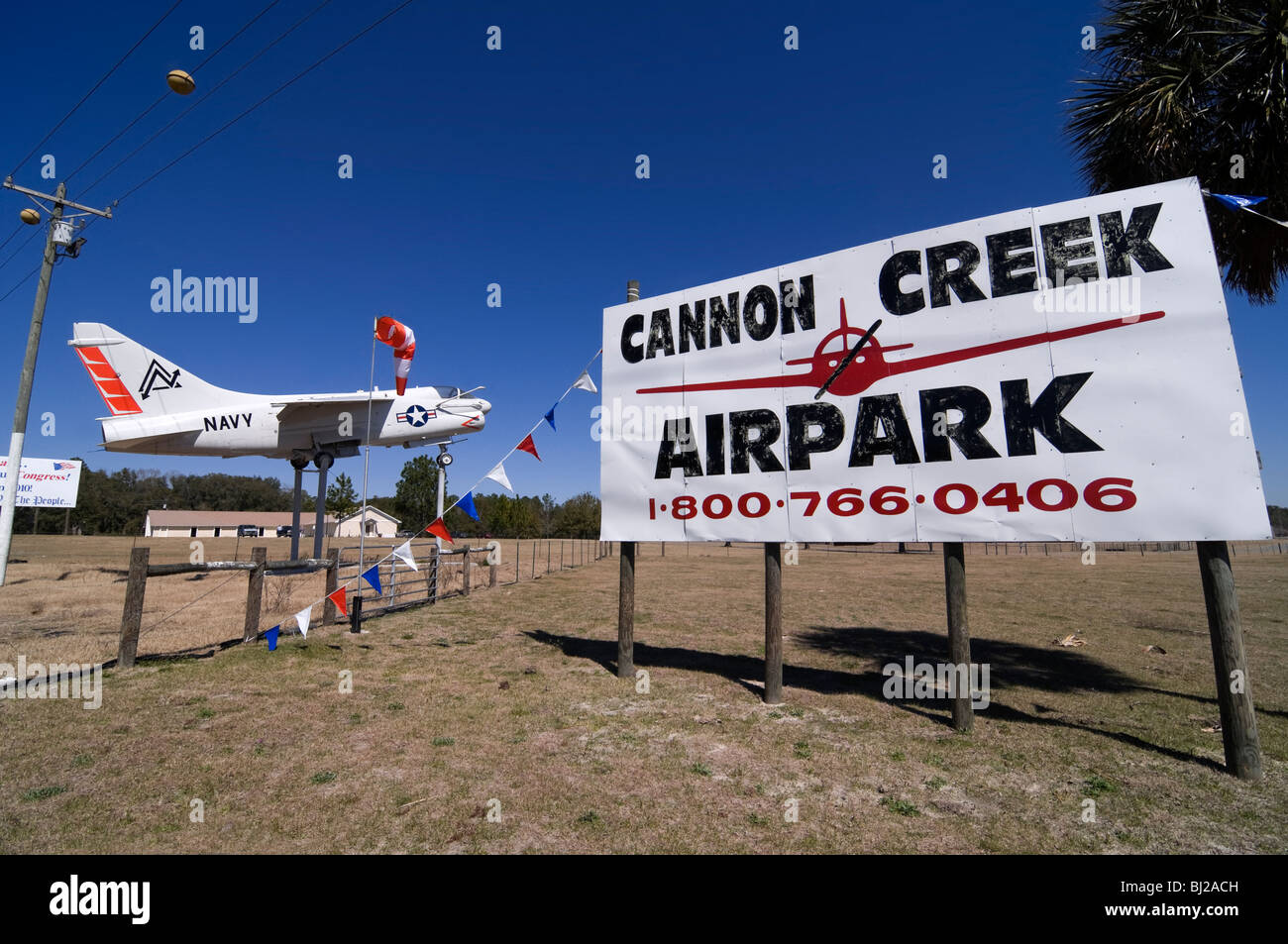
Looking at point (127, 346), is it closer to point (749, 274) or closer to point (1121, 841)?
point (749, 274)

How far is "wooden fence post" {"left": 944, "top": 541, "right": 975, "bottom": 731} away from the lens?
21.3ft

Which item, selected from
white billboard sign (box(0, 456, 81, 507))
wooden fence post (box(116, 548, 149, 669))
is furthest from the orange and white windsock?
white billboard sign (box(0, 456, 81, 507))

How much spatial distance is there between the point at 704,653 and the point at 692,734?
13.0 feet

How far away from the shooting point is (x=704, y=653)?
10414 mm

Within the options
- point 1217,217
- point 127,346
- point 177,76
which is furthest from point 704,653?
point 127,346

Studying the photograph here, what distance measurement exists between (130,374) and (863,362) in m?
22.3

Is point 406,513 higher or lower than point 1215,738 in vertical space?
higher

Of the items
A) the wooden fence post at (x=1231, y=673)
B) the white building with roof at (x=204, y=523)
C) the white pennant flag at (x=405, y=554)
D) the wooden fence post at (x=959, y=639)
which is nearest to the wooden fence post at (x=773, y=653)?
the wooden fence post at (x=959, y=639)

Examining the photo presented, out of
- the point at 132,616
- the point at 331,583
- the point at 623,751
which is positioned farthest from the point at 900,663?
the point at 132,616

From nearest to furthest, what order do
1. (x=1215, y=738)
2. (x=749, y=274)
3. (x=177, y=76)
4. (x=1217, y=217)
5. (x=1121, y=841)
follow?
(x=1121, y=841) → (x=1215, y=738) → (x=1217, y=217) → (x=749, y=274) → (x=177, y=76)

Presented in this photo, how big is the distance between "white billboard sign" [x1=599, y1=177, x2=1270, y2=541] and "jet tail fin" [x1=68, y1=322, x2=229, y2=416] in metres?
17.3

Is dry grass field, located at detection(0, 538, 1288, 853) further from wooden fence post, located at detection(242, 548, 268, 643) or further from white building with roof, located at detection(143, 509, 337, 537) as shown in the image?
white building with roof, located at detection(143, 509, 337, 537)

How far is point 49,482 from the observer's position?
32531 millimetres

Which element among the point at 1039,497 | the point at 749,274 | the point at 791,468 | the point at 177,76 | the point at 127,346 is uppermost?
the point at 177,76
